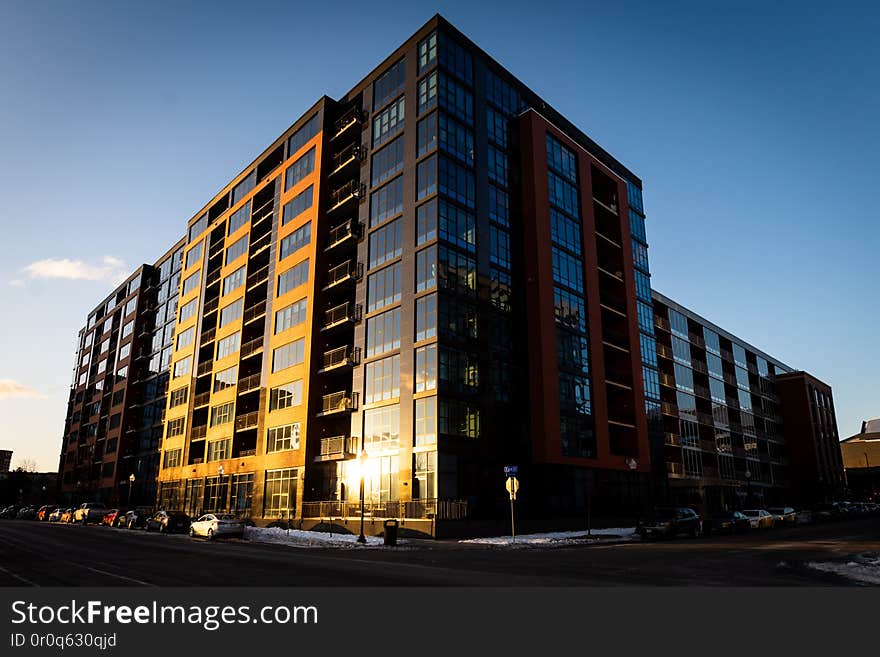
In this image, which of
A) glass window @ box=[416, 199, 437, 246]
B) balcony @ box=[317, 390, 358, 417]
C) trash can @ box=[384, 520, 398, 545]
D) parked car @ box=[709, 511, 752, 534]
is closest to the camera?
trash can @ box=[384, 520, 398, 545]

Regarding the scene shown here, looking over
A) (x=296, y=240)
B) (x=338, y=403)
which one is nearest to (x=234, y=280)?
(x=296, y=240)

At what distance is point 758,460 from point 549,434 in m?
54.7

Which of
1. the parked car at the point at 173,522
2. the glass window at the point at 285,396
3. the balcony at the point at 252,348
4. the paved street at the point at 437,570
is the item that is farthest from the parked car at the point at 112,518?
the paved street at the point at 437,570

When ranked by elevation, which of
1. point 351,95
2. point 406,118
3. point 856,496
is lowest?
point 856,496

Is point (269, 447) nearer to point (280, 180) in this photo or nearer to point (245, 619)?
point (280, 180)

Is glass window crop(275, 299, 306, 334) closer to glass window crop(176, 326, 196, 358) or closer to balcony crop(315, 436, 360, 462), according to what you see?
balcony crop(315, 436, 360, 462)

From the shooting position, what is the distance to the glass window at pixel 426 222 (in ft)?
132

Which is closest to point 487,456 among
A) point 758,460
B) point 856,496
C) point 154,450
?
point 154,450

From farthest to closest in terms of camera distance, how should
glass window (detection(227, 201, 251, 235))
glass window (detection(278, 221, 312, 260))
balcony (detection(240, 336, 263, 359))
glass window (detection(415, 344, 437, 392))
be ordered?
glass window (detection(227, 201, 251, 235)), balcony (detection(240, 336, 263, 359)), glass window (detection(278, 221, 312, 260)), glass window (detection(415, 344, 437, 392))

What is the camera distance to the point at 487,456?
127ft

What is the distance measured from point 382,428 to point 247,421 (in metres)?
18.0

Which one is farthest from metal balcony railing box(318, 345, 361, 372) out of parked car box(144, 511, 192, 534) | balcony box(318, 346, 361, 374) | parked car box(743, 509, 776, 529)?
parked car box(743, 509, 776, 529)

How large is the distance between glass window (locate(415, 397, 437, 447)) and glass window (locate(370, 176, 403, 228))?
45.5 ft

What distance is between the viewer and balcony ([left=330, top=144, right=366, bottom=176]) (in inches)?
1912
